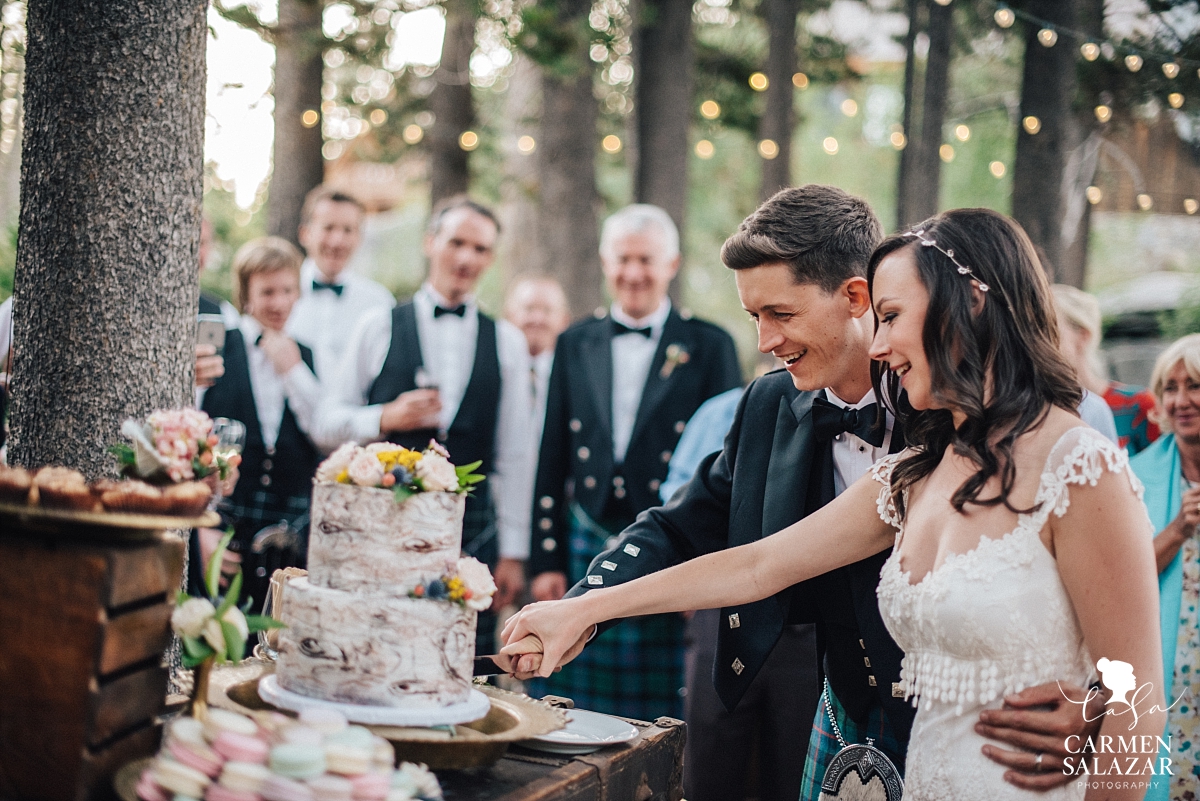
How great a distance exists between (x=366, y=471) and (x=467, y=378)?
294cm

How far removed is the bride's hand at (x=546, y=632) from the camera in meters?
2.16

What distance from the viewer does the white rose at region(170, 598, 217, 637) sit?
1530mm

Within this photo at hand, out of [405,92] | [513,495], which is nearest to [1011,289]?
[513,495]

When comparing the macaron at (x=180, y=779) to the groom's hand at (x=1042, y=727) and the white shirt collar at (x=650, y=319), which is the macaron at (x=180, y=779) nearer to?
the groom's hand at (x=1042, y=727)

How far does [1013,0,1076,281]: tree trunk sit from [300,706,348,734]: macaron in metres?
5.81

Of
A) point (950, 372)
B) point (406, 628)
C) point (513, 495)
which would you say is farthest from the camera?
point (513, 495)

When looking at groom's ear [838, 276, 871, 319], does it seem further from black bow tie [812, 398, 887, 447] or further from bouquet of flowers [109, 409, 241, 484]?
bouquet of flowers [109, 409, 241, 484]

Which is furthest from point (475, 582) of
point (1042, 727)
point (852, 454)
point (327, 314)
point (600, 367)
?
point (327, 314)

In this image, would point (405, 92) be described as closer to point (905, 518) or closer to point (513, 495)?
point (513, 495)

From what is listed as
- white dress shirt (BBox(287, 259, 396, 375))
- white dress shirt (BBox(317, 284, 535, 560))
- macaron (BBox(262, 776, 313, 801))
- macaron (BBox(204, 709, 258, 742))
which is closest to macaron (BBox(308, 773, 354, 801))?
macaron (BBox(262, 776, 313, 801))

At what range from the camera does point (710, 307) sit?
1836 centimetres

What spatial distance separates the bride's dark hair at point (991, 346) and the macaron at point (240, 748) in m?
1.24

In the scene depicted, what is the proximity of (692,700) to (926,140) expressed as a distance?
4857mm

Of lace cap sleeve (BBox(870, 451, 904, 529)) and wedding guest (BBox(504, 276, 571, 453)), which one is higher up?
wedding guest (BBox(504, 276, 571, 453))
